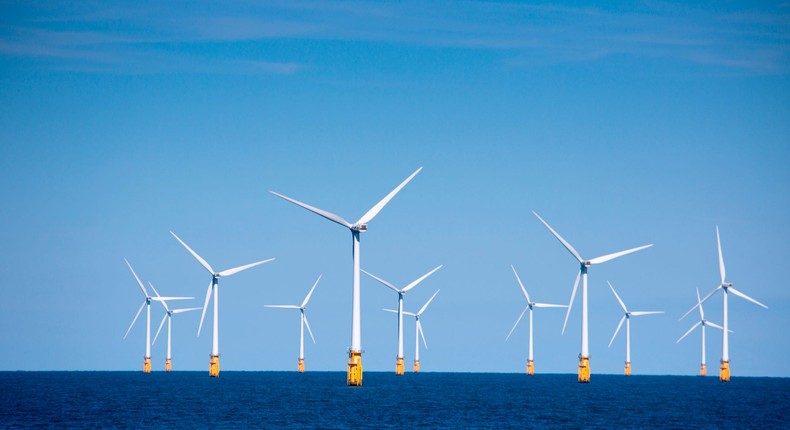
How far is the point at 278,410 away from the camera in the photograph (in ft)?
387

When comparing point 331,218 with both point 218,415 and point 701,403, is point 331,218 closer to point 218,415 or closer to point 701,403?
point 218,415

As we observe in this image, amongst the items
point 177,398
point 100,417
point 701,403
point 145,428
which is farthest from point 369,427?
point 701,403

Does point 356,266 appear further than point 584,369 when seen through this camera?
No

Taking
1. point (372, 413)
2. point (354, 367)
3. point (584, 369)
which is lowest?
point (372, 413)

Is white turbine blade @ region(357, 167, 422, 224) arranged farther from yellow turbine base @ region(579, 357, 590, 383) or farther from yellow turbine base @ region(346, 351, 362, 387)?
yellow turbine base @ region(579, 357, 590, 383)

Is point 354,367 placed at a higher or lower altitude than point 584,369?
higher

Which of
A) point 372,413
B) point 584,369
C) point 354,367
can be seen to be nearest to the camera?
point 372,413

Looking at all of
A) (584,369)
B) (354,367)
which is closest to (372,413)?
(354,367)

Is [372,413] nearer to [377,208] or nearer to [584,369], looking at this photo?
[377,208]

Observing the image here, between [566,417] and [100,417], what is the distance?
44.8 metres

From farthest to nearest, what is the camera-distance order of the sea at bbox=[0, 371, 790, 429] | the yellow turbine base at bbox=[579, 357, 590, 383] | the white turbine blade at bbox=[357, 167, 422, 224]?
the yellow turbine base at bbox=[579, 357, 590, 383]
the white turbine blade at bbox=[357, 167, 422, 224]
the sea at bbox=[0, 371, 790, 429]

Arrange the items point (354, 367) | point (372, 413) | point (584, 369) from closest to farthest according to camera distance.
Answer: point (372, 413) → point (354, 367) → point (584, 369)

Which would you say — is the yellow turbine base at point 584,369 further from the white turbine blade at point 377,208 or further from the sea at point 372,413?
the white turbine blade at point 377,208

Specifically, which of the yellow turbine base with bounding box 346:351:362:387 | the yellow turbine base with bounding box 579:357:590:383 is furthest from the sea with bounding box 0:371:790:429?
the yellow turbine base with bounding box 579:357:590:383
